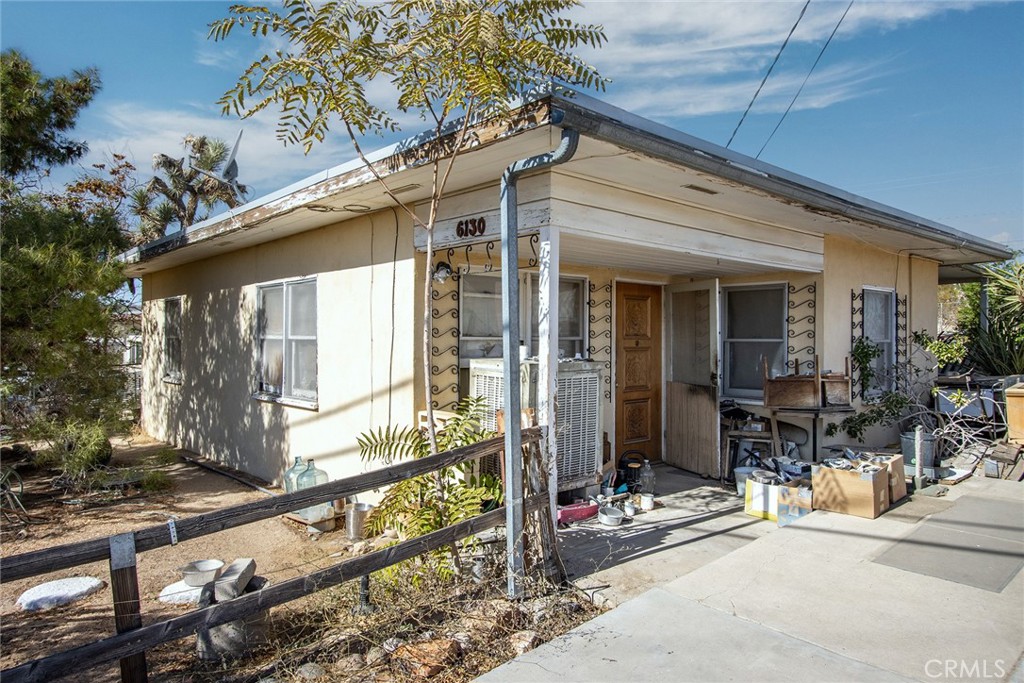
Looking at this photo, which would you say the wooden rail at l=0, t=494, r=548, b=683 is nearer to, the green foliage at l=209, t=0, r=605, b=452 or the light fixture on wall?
the green foliage at l=209, t=0, r=605, b=452

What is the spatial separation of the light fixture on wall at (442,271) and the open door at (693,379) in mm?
3068

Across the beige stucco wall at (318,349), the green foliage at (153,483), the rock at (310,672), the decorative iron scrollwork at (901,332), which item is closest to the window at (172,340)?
the beige stucco wall at (318,349)

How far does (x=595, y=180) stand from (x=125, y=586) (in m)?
3.57

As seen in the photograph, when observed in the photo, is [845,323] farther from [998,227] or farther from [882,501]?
[998,227]

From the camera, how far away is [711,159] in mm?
3693

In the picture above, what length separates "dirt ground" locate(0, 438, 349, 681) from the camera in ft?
11.0

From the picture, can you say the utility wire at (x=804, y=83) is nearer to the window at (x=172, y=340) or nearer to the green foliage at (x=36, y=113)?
the green foliage at (x=36, y=113)

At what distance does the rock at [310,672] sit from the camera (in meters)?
2.54

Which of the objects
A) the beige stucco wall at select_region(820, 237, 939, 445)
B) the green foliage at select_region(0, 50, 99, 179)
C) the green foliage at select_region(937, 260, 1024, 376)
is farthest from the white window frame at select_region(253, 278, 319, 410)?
the green foliage at select_region(937, 260, 1024, 376)

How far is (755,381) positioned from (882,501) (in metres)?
2.46

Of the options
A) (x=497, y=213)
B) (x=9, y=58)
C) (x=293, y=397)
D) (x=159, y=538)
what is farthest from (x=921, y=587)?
(x=9, y=58)

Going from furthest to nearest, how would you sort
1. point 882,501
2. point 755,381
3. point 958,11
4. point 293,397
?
point 755,381
point 293,397
point 958,11
point 882,501

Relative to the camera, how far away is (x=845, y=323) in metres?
6.95

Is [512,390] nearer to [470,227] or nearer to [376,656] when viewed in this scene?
[376,656]
